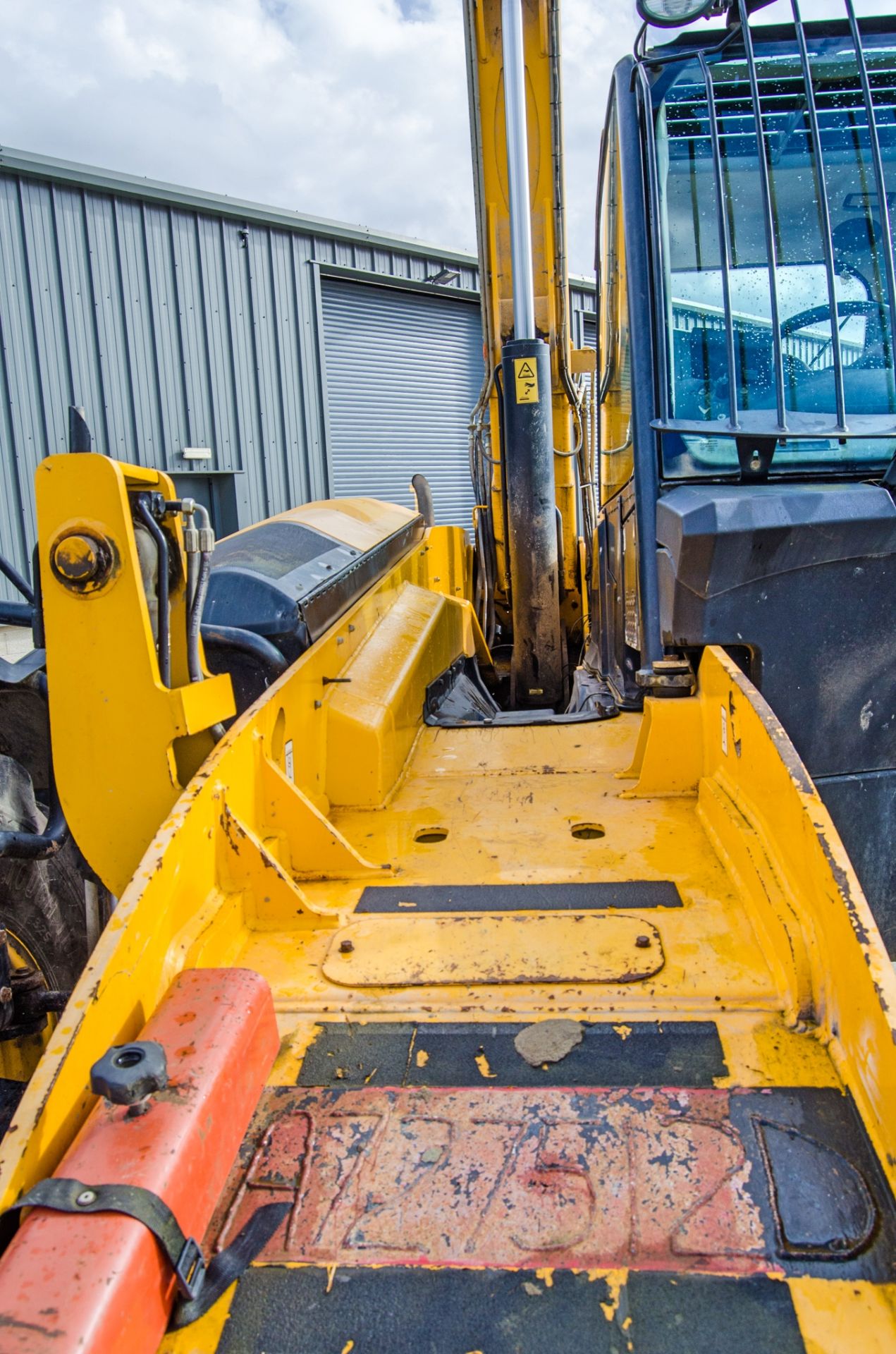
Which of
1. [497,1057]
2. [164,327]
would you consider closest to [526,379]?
[497,1057]

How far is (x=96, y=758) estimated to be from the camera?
1.93m

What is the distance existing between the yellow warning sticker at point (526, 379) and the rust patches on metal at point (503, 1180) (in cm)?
295

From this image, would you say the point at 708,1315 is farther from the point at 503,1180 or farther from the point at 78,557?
the point at 78,557

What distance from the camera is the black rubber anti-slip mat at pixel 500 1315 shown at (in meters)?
1.06

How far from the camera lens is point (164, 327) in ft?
31.9

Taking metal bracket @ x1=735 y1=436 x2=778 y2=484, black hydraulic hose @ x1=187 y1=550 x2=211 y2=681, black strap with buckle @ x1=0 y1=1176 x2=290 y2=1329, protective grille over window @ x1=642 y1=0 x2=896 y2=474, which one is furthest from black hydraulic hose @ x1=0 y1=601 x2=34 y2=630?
metal bracket @ x1=735 y1=436 x2=778 y2=484

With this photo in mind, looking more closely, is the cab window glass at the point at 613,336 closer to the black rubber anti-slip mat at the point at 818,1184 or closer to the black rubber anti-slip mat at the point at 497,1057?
the black rubber anti-slip mat at the point at 497,1057

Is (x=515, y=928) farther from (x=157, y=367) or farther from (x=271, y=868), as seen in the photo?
(x=157, y=367)

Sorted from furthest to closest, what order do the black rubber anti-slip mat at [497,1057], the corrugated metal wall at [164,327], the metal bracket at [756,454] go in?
the corrugated metal wall at [164,327], the metal bracket at [756,454], the black rubber anti-slip mat at [497,1057]

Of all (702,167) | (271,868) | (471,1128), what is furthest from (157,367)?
(471,1128)

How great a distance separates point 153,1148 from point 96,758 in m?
0.94

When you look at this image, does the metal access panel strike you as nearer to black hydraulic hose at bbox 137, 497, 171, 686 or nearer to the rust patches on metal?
black hydraulic hose at bbox 137, 497, 171, 686

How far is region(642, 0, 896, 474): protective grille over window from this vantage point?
2.36 m

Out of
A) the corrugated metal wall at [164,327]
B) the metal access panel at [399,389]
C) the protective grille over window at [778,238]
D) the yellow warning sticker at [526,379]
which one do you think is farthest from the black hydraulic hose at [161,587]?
the metal access panel at [399,389]
